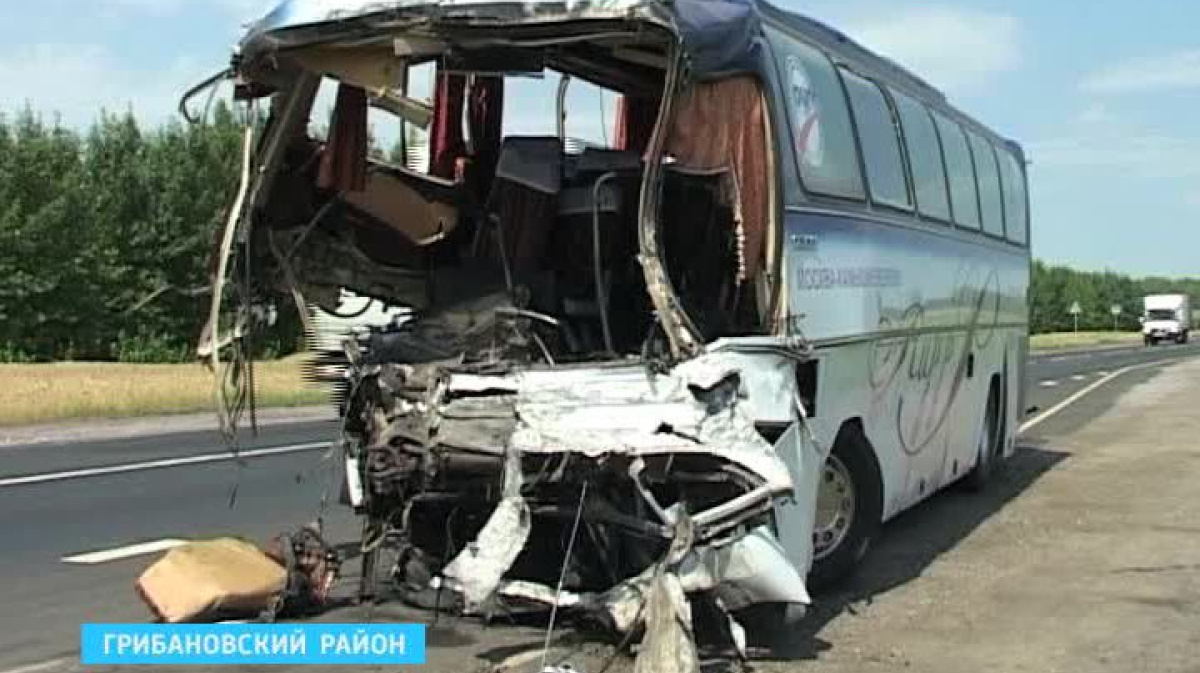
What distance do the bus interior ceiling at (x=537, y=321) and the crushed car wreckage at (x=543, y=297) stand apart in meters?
0.02

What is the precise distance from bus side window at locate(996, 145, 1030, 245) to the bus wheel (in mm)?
6275

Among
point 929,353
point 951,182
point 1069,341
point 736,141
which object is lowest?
point 1069,341

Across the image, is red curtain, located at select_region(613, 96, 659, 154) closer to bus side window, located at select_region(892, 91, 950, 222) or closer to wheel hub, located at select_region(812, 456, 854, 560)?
wheel hub, located at select_region(812, 456, 854, 560)

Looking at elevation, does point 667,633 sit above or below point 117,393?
above

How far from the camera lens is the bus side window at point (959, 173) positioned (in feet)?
42.5

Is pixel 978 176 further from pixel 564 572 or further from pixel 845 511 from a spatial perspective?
pixel 564 572

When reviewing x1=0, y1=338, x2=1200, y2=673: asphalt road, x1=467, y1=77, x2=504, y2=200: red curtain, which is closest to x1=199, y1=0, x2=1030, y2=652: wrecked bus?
x1=467, y1=77, x2=504, y2=200: red curtain

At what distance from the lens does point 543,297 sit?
30.5 ft

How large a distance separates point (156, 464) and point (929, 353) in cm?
1013

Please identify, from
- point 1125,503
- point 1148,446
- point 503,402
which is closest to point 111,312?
point 1148,446

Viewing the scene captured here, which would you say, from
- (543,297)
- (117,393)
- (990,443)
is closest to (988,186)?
(990,443)

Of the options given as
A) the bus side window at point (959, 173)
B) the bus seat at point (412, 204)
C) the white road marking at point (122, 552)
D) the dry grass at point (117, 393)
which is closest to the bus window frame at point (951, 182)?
the bus side window at point (959, 173)

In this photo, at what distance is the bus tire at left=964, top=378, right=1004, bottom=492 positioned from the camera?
15.2 metres

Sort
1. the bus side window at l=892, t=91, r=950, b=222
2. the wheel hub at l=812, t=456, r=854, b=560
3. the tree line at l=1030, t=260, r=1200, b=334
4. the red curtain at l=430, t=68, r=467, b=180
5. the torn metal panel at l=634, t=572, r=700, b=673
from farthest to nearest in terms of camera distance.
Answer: the tree line at l=1030, t=260, r=1200, b=334 < the bus side window at l=892, t=91, r=950, b=222 < the wheel hub at l=812, t=456, r=854, b=560 < the red curtain at l=430, t=68, r=467, b=180 < the torn metal panel at l=634, t=572, r=700, b=673
